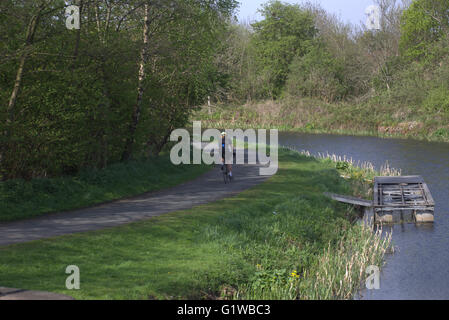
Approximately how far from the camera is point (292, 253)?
1709 centimetres

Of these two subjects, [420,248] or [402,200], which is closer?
[420,248]

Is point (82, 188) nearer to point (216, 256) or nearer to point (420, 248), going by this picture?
point (216, 256)

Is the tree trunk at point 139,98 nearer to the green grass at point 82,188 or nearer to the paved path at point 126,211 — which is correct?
the green grass at point 82,188

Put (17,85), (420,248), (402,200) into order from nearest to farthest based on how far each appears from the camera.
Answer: (17,85), (420,248), (402,200)

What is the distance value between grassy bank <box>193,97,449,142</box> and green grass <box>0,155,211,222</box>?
45.4 m

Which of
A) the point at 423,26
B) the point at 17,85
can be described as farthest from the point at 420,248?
the point at 423,26

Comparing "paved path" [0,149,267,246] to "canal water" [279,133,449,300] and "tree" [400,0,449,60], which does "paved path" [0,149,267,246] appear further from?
"tree" [400,0,449,60]

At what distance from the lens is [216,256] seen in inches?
584

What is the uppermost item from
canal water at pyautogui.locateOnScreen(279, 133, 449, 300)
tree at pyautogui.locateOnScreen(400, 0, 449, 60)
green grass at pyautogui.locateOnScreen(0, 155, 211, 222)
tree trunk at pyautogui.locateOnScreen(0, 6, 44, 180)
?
tree at pyautogui.locateOnScreen(400, 0, 449, 60)

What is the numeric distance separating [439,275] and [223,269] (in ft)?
23.5

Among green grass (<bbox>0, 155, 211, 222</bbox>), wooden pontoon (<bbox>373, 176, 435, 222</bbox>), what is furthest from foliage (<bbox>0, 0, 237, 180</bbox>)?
wooden pontoon (<bbox>373, 176, 435, 222</bbox>)

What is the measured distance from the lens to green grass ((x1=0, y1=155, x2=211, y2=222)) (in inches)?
690

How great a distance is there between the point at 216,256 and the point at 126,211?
5.05 metres
